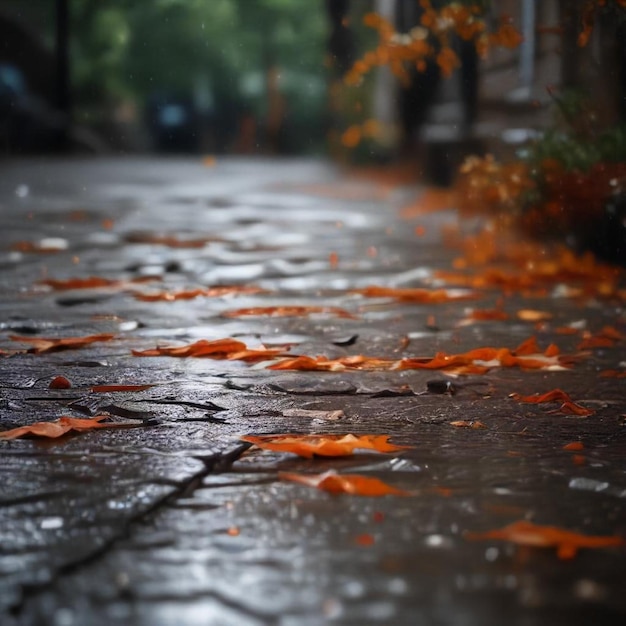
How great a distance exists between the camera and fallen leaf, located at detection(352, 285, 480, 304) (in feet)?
16.6

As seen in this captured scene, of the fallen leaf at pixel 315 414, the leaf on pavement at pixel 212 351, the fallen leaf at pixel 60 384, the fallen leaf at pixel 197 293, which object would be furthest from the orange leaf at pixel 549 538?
the fallen leaf at pixel 197 293

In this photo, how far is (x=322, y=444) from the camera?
247cm

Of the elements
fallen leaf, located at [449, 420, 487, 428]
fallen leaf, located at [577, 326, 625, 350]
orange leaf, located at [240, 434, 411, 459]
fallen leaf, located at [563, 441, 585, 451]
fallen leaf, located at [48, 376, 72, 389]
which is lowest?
fallen leaf, located at [577, 326, 625, 350]

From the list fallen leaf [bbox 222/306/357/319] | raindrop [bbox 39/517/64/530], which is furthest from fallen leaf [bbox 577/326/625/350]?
raindrop [bbox 39/517/64/530]

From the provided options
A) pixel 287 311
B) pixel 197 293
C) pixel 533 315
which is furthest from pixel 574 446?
pixel 197 293

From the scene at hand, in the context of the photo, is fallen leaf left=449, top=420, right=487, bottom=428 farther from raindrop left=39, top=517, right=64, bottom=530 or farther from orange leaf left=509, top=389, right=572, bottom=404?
raindrop left=39, top=517, right=64, bottom=530

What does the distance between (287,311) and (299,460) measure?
2.32 meters

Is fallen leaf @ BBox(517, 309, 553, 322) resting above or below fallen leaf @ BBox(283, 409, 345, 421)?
below

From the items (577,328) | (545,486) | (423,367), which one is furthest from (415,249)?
(545,486)

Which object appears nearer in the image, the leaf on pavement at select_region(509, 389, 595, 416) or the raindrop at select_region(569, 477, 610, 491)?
the raindrop at select_region(569, 477, 610, 491)

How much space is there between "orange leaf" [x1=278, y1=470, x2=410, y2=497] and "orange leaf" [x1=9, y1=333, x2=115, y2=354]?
1722 mm

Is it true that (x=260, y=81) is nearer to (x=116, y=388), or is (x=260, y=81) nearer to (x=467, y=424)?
(x=116, y=388)

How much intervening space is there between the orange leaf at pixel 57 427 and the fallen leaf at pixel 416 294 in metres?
2.50

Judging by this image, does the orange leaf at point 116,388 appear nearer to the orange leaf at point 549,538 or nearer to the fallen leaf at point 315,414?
the fallen leaf at point 315,414
